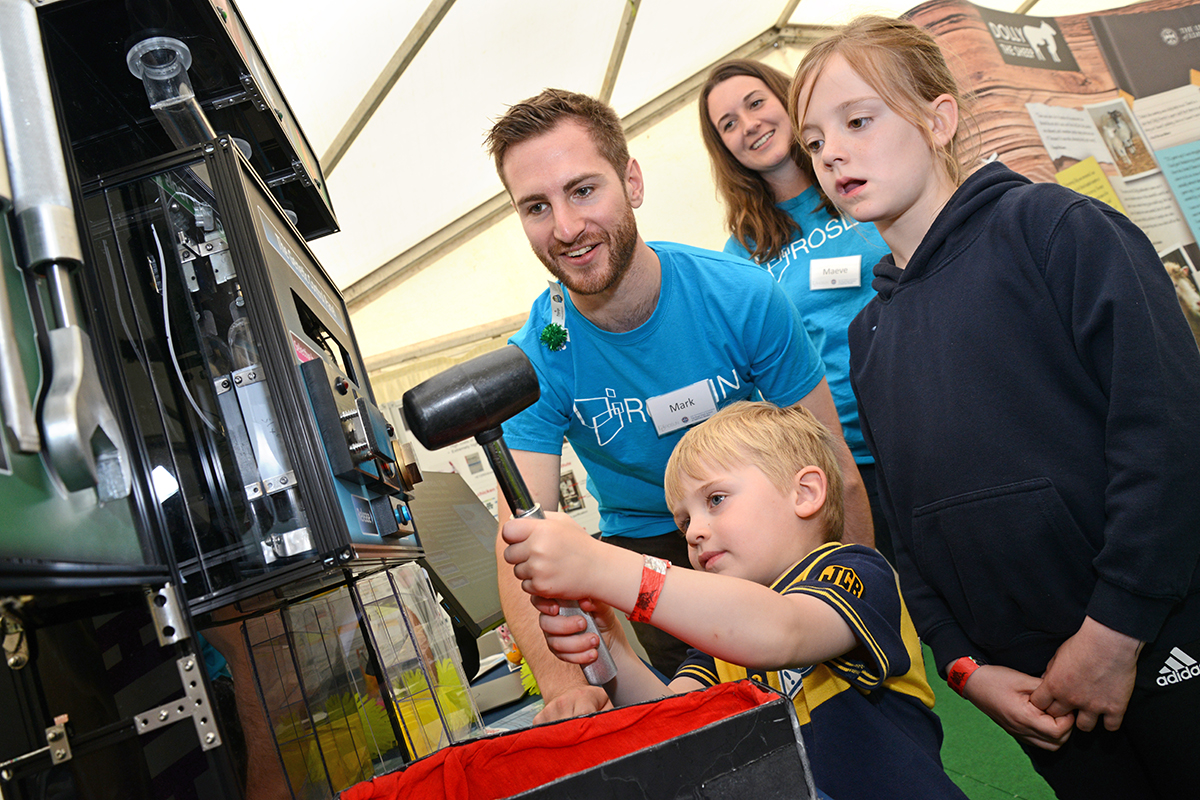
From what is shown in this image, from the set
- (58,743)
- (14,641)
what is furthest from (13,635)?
(58,743)

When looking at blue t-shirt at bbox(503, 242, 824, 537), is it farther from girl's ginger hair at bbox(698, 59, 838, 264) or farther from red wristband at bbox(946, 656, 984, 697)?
red wristband at bbox(946, 656, 984, 697)

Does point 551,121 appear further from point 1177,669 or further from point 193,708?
point 1177,669

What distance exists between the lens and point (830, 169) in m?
1.25

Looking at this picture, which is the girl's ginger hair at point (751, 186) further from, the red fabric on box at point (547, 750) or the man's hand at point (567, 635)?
the red fabric on box at point (547, 750)

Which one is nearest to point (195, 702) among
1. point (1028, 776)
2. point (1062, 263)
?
point (1062, 263)

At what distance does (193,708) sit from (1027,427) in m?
1.10

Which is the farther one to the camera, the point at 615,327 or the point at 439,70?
the point at 439,70

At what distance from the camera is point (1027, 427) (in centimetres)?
107

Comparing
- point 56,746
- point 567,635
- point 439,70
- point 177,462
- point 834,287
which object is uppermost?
point 439,70

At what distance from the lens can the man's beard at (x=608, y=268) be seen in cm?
172

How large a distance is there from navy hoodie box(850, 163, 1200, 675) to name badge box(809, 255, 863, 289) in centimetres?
91

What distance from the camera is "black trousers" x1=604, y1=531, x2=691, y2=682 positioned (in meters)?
1.87

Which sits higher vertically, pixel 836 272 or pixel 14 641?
pixel 836 272

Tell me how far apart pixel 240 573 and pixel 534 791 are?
1.74 ft
